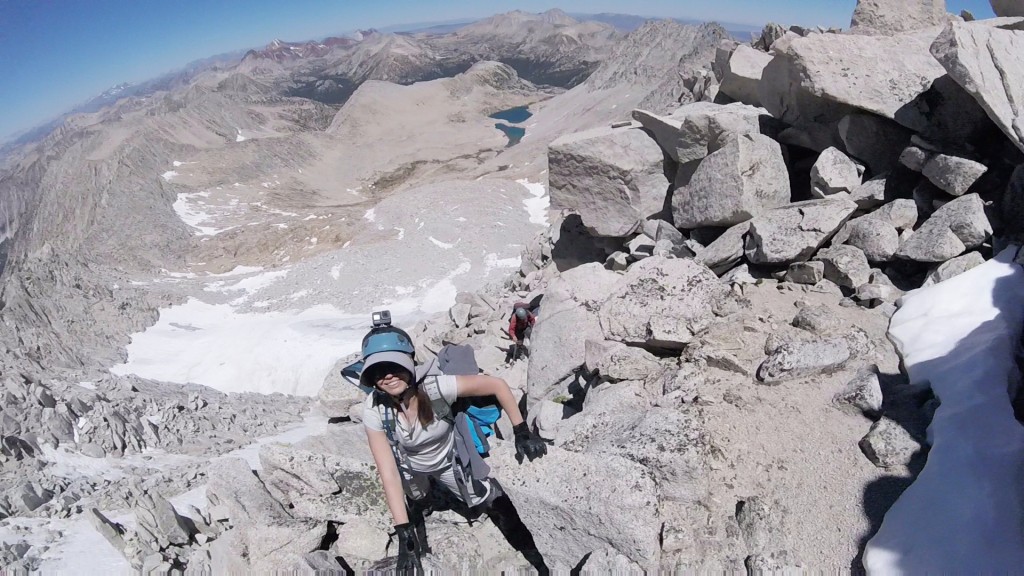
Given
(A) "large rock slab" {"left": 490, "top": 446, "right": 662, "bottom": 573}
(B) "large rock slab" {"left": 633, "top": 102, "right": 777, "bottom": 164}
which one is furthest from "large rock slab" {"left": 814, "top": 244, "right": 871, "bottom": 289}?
(A) "large rock slab" {"left": 490, "top": 446, "right": 662, "bottom": 573}

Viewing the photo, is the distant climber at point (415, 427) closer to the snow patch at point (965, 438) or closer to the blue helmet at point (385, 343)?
the blue helmet at point (385, 343)

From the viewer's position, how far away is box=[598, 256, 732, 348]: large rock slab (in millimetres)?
5637

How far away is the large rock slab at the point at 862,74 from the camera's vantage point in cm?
671

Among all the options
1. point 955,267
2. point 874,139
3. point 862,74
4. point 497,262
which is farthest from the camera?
point 497,262

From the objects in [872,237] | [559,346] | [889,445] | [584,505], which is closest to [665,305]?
[559,346]

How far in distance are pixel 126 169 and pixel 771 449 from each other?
52557 millimetres

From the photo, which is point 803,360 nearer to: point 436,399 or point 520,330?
point 436,399

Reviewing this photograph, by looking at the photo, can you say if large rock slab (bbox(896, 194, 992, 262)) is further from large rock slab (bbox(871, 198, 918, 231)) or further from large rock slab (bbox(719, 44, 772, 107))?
large rock slab (bbox(719, 44, 772, 107))

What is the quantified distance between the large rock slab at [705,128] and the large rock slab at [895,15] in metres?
2.51

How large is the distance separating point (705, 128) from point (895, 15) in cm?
404

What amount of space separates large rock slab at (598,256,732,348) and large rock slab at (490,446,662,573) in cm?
182

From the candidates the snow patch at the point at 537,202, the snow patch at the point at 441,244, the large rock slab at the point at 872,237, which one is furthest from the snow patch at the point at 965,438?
the snow patch at the point at 537,202

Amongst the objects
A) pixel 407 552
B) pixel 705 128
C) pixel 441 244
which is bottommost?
pixel 441 244

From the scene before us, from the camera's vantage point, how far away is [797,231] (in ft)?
20.9
